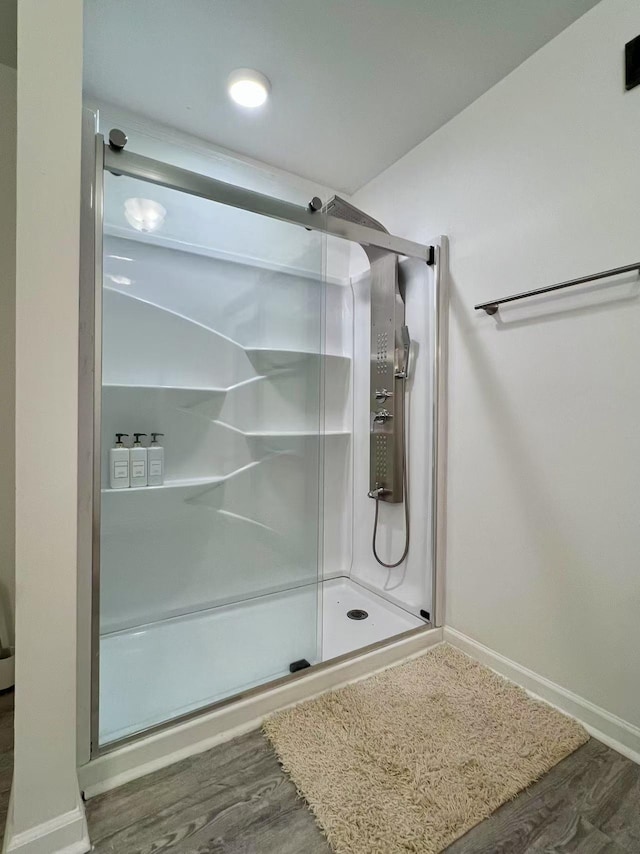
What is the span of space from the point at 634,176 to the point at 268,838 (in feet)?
7.21

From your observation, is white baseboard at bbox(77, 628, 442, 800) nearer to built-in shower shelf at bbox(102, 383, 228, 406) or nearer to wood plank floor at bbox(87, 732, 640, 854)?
wood plank floor at bbox(87, 732, 640, 854)

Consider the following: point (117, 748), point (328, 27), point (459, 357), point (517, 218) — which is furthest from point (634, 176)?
point (117, 748)

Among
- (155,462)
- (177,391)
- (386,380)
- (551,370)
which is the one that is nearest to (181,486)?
(155,462)

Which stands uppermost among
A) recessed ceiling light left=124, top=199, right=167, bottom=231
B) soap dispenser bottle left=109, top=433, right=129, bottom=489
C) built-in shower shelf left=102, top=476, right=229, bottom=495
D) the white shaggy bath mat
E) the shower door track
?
recessed ceiling light left=124, top=199, right=167, bottom=231

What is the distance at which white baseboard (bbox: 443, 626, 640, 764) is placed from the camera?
Answer: 1300 mm

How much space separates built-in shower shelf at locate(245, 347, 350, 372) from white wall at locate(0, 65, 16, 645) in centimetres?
103

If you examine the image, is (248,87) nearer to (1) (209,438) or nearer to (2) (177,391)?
(2) (177,391)

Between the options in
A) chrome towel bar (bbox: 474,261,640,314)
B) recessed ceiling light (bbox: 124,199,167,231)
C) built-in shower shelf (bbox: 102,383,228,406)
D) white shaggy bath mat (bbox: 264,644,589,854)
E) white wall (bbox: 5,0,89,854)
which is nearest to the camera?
white wall (bbox: 5,0,89,854)

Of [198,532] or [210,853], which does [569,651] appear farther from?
[198,532]

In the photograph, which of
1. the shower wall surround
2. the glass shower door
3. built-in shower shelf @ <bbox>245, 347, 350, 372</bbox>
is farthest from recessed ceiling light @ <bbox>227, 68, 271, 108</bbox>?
built-in shower shelf @ <bbox>245, 347, 350, 372</bbox>

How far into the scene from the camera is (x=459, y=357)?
1907 millimetres

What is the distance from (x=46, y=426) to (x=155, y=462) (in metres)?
1.01

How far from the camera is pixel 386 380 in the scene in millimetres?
2229

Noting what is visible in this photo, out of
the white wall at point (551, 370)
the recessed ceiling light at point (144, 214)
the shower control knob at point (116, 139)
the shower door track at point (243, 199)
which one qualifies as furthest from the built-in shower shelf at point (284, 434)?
the shower control knob at point (116, 139)
